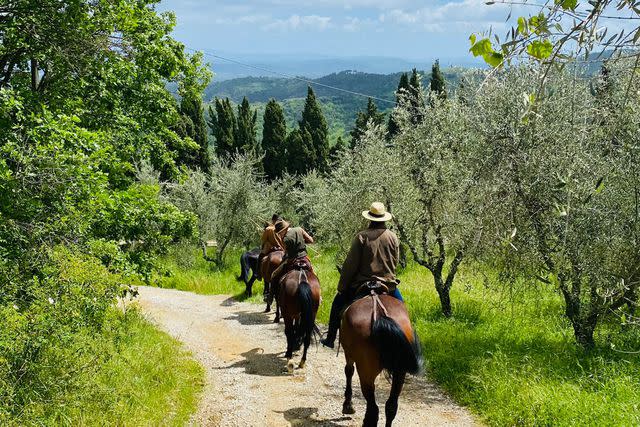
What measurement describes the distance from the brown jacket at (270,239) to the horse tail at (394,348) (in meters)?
7.74

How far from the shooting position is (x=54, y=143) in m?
8.06

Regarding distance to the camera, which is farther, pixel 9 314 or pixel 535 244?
pixel 535 244

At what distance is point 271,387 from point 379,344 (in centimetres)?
335

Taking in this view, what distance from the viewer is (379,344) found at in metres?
6.57

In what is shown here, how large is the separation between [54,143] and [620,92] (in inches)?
386

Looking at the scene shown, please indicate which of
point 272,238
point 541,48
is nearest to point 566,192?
point 541,48

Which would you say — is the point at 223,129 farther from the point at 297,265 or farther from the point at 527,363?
the point at 527,363

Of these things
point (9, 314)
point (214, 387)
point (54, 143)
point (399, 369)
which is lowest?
point (214, 387)

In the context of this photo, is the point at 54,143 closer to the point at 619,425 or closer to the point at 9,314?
the point at 9,314

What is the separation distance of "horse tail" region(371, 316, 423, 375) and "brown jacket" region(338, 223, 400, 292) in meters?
1.19

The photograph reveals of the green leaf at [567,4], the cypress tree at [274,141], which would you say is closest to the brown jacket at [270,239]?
the green leaf at [567,4]

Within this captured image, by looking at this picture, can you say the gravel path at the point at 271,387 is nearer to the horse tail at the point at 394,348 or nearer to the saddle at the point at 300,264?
the horse tail at the point at 394,348

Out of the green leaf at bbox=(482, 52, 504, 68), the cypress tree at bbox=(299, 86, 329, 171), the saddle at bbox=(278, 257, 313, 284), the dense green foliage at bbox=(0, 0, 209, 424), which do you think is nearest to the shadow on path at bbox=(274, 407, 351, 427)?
A: the dense green foliage at bbox=(0, 0, 209, 424)

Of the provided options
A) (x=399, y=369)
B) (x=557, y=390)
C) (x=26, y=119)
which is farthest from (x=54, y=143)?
(x=557, y=390)
